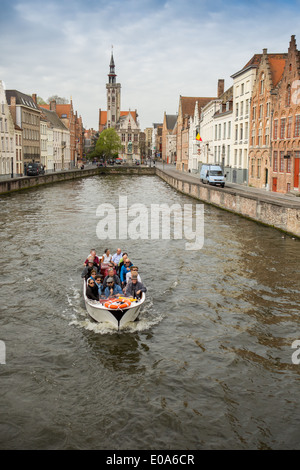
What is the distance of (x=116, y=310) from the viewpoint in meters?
13.0

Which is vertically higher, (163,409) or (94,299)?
(94,299)

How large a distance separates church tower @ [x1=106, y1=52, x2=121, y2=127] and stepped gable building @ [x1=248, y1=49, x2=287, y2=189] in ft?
406

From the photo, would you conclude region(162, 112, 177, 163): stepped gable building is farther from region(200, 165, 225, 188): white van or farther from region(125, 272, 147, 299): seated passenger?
region(125, 272, 147, 299): seated passenger

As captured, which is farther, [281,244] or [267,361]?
[281,244]

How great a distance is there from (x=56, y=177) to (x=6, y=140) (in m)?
12.1

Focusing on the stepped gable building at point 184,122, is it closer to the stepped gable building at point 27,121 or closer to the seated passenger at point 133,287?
the stepped gable building at point 27,121

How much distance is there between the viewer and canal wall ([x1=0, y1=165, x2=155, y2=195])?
5149 cm

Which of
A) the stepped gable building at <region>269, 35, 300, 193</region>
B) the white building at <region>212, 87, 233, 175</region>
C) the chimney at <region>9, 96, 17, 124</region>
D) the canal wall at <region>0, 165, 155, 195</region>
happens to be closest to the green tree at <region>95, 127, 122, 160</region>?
the canal wall at <region>0, 165, 155, 195</region>

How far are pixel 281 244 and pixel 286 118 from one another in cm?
1874

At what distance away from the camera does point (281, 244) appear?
25.7 m

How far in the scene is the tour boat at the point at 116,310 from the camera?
1305cm

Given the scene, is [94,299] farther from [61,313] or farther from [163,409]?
[163,409]
